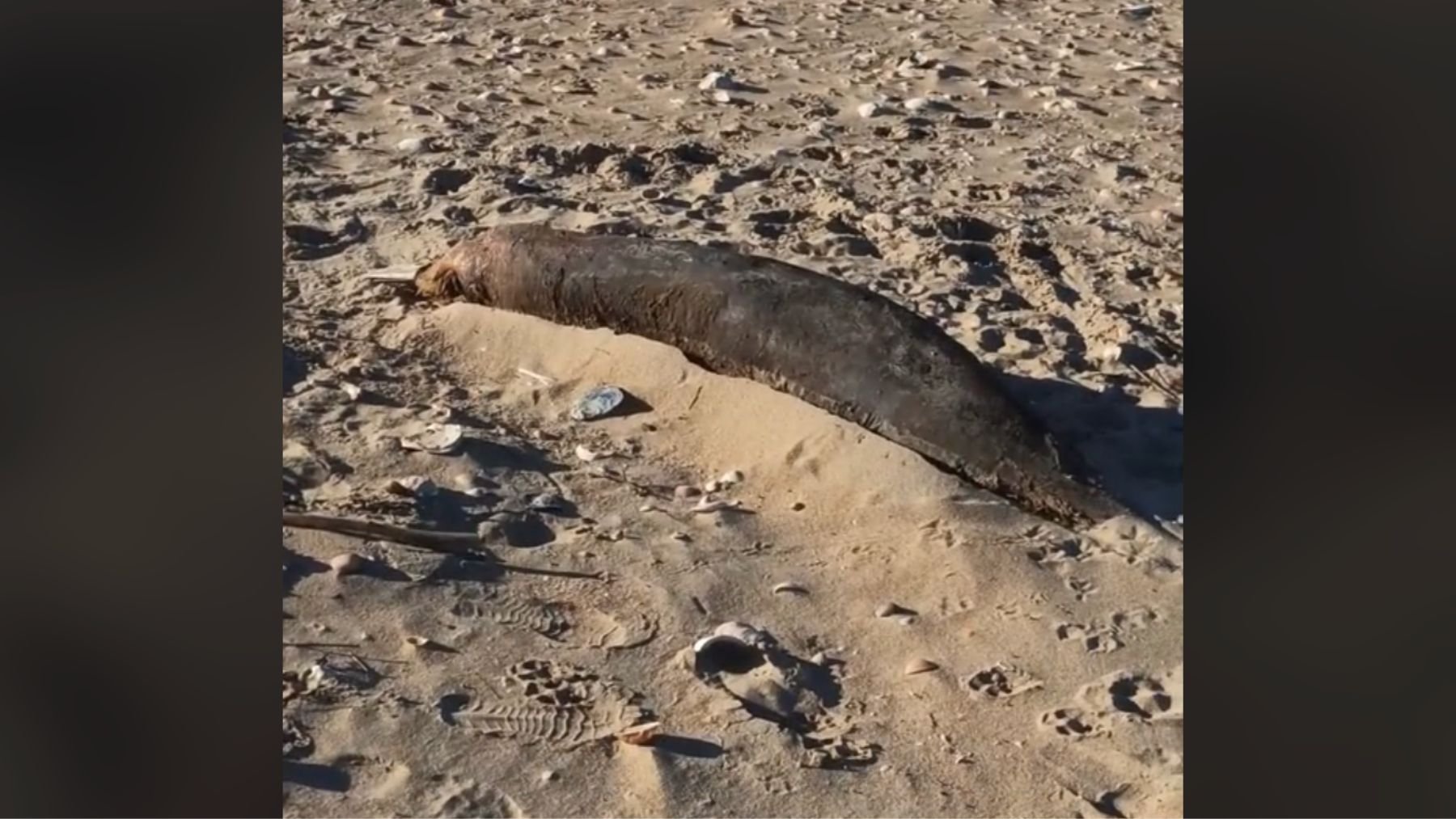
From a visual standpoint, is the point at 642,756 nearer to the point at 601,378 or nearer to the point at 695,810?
the point at 695,810

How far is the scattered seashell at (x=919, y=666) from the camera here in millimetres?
2877

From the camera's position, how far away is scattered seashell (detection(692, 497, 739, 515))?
11.0ft

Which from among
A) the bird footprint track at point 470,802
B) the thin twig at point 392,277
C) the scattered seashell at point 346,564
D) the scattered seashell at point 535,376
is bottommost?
the thin twig at point 392,277

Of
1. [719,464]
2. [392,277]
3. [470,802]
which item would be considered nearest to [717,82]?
[392,277]

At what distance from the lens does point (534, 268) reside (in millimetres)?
4086

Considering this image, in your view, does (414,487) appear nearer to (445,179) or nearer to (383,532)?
(383,532)

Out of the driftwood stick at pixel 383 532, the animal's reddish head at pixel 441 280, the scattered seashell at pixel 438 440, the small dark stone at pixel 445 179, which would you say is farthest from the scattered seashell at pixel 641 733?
the small dark stone at pixel 445 179

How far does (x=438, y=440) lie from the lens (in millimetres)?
3482

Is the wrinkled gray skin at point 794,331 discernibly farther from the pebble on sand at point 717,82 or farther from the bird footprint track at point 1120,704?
the pebble on sand at point 717,82

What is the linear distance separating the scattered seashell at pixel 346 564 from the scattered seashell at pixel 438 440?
0.49 metres

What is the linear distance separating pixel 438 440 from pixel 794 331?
845 mm
